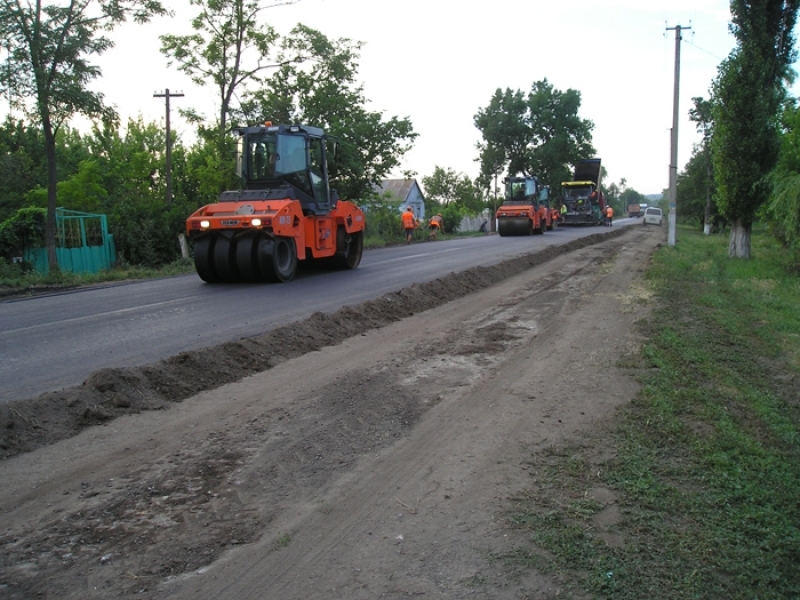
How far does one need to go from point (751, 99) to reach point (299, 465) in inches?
804

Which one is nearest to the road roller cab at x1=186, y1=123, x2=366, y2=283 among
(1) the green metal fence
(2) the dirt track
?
(2) the dirt track

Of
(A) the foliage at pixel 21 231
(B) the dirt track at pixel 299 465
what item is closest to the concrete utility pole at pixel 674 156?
(B) the dirt track at pixel 299 465

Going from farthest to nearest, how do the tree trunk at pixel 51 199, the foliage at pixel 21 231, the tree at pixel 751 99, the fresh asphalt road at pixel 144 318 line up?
1. the tree at pixel 751 99
2. the foliage at pixel 21 231
3. the tree trunk at pixel 51 199
4. the fresh asphalt road at pixel 144 318

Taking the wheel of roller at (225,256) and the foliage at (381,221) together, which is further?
the foliage at (381,221)

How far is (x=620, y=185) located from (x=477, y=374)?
618 feet

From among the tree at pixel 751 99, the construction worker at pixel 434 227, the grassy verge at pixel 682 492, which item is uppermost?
the tree at pixel 751 99

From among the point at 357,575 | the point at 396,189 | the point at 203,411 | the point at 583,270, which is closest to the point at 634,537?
the point at 357,575

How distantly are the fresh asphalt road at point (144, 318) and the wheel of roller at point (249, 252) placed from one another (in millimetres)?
385

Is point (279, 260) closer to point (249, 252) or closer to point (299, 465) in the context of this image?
point (249, 252)

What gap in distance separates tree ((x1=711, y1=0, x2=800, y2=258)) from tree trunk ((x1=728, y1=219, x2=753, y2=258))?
15.4 inches

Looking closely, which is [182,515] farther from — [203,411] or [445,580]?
[203,411]

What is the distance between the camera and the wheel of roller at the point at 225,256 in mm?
14664

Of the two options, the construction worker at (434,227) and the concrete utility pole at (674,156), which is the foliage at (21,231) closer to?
the concrete utility pole at (674,156)

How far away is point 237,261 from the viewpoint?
1464cm
